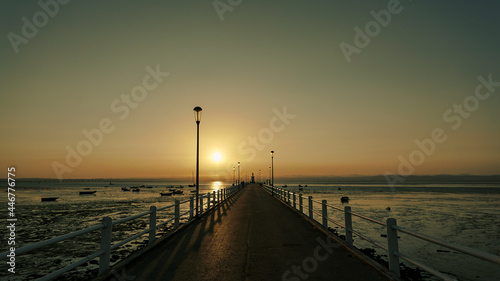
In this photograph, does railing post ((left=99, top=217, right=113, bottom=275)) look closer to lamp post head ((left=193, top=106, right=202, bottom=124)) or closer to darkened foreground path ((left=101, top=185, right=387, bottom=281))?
darkened foreground path ((left=101, top=185, right=387, bottom=281))

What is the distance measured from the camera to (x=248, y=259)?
755cm

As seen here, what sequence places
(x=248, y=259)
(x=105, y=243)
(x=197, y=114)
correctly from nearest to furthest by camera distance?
1. (x=105, y=243)
2. (x=248, y=259)
3. (x=197, y=114)

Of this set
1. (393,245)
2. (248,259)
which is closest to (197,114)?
(248,259)

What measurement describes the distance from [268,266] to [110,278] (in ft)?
11.5

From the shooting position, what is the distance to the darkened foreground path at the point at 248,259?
6246mm

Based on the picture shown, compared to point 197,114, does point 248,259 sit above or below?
below

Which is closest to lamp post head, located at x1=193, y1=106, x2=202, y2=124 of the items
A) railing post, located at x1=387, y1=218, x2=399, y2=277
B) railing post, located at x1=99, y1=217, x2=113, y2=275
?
railing post, located at x1=99, y1=217, x2=113, y2=275

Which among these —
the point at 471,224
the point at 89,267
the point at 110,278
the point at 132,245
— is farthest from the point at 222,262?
the point at 471,224

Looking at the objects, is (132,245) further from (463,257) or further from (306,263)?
(463,257)

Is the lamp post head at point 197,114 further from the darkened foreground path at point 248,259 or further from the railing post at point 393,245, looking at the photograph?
the railing post at point 393,245

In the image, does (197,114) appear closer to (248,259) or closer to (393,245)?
(248,259)

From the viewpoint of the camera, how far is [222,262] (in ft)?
23.9

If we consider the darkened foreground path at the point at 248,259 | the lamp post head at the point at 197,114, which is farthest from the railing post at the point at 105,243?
the lamp post head at the point at 197,114

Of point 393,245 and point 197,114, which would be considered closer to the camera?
point 393,245
